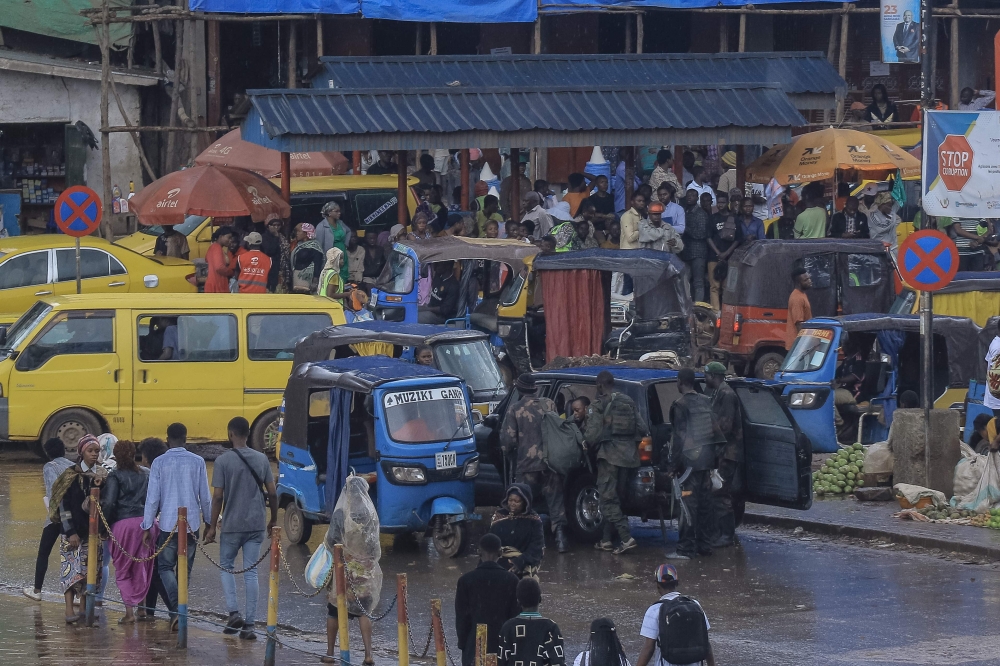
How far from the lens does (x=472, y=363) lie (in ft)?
58.4

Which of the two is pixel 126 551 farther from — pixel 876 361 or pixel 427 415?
pixel 876 361

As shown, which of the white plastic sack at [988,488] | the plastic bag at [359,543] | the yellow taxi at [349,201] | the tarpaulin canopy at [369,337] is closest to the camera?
the plastic bag at [359,543]

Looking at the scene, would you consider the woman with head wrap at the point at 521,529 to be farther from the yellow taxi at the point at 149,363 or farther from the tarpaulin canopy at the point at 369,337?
the yellow taxi at the point at 149,363

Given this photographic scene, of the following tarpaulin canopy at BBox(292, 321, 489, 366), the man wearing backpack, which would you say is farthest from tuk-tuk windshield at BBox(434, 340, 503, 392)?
the man wearing backpack

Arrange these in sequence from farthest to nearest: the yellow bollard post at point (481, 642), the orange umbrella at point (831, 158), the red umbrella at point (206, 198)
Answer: the orange umbrella at point (831, 158)
the red umbrella at point (206, 198)
the yellow bollard post at point (481, 642)

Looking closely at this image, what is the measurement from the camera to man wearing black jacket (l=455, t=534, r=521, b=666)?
875 cm

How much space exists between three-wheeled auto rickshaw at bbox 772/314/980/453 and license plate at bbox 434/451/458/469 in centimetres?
537

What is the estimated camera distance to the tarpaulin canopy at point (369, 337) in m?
17.4

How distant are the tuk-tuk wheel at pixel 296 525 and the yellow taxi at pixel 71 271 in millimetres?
7626

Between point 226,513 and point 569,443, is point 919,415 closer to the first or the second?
point 569,443

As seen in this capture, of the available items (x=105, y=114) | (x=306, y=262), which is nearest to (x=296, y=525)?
(x=306, y=262)

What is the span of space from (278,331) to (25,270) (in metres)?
4.85

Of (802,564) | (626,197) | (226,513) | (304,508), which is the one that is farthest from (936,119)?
(626,197)

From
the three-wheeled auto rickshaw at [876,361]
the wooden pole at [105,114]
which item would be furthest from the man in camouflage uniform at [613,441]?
the wooden pole at [105,114]
